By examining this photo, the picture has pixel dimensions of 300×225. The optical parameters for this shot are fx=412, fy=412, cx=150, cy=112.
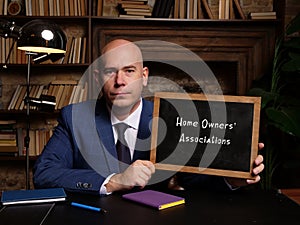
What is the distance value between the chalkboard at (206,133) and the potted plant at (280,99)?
180 centimetres

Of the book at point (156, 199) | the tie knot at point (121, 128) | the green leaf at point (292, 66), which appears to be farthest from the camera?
the green leaf at point (292, 66)

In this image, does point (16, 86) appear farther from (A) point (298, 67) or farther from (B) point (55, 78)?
(A) point (298, 67)

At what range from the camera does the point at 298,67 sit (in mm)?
3092

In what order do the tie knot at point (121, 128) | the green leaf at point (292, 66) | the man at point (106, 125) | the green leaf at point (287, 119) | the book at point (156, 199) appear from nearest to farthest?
1. the book at point (156, 199)
2. the man at point (106, 125)
3. the tie knot at point (121, 128)
4. the green leaf at point (287, 119)
5. the green leaf at point (292, 66)

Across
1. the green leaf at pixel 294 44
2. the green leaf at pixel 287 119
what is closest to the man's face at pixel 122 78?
the green leaf at pixel 287 119

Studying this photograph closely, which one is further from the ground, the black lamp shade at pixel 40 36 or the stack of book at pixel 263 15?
the stack of book at pixel 263 15

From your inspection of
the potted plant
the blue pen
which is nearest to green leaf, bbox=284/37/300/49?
the potted plant

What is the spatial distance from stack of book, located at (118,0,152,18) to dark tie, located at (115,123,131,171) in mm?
2146

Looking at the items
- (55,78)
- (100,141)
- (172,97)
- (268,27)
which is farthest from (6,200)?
(268,27)

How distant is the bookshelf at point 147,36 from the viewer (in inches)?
143

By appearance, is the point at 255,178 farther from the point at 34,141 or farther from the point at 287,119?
the point at 34,141

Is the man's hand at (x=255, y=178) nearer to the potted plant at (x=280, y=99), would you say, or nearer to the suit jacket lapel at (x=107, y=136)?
the suit jacket lapel at (x=107, y=136)

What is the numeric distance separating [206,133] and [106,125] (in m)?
0.50

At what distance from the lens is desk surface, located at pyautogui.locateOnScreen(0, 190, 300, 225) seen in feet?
3.59
